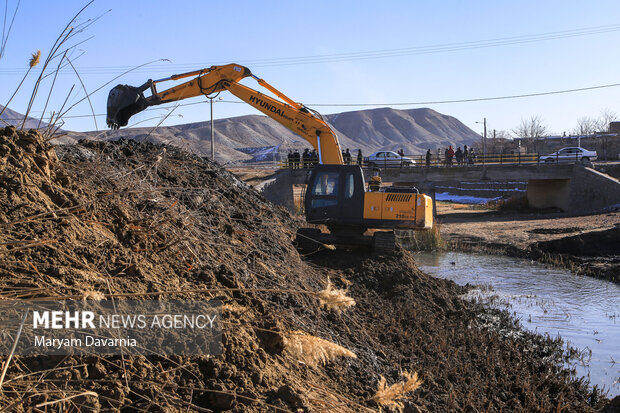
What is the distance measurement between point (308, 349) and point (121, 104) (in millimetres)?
9822

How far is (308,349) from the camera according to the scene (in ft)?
14.5

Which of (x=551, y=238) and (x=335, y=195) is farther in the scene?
(x=551, y=238)

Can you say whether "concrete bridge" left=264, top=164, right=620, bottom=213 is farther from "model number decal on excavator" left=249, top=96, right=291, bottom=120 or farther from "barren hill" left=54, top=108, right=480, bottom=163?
"barren hill" left=54, top=108, right=480, bottom=163

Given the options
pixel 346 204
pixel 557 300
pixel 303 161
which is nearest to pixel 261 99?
pixel 346 204

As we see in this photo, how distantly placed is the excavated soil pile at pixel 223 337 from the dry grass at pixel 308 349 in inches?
0.5

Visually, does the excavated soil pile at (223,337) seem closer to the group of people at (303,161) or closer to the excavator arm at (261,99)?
the excavator arm at (261,99)

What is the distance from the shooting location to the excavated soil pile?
3082 mm

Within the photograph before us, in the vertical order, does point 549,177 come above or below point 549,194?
above

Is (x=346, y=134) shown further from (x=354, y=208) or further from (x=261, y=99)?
(x=354, y=208)

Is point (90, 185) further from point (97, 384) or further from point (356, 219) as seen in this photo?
point (356, 219)

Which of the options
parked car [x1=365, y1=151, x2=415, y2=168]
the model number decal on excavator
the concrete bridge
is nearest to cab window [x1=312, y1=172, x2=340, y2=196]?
the model number decal on excavator

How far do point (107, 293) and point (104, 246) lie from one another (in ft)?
1.95

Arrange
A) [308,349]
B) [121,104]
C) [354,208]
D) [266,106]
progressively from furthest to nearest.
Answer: [266,106] < [354,208] < [121,104] < [308,349]

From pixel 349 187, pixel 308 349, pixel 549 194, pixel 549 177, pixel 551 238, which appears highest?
pixel 349 187
